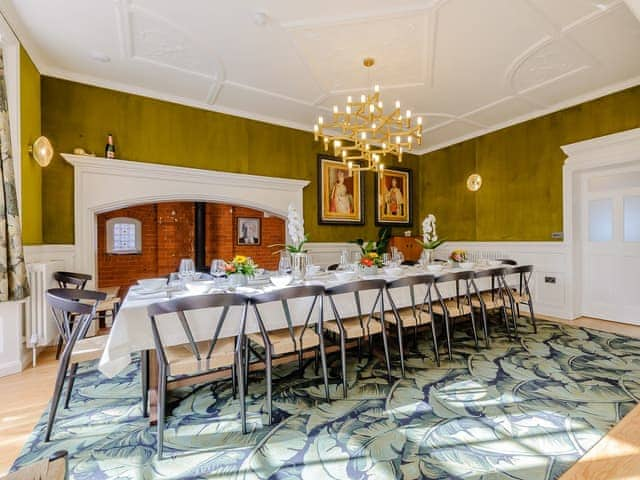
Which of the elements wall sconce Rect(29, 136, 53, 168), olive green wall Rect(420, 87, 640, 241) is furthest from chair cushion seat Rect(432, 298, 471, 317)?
wall sconce Rect(29, 136, 53, 168)

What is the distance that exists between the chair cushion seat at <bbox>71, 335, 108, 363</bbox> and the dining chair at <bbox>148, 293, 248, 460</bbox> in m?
0.43

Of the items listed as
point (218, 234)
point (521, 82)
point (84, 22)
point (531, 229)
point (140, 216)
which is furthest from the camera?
point (218, 234)

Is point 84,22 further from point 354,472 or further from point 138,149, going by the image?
point 354,472

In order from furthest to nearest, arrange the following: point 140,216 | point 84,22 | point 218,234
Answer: point 218,234 → point 140,216 → point 84,22

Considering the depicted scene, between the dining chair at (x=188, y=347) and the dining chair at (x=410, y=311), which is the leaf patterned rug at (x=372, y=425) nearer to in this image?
the dining chair at (x=188, y=347)

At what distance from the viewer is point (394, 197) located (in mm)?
6637

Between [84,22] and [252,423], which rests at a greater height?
[84,22]

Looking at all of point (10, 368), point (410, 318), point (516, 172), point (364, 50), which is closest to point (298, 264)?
point (410, 318)

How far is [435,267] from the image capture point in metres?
3.74

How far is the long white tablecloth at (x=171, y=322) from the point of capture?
6.21 feet

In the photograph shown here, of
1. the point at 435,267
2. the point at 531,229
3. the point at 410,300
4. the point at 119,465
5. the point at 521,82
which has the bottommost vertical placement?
the point at 119,465

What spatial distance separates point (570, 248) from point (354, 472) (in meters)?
4.76

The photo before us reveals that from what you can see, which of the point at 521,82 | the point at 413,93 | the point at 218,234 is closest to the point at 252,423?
the point at 413,93

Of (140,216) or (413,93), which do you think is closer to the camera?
(413,93)
